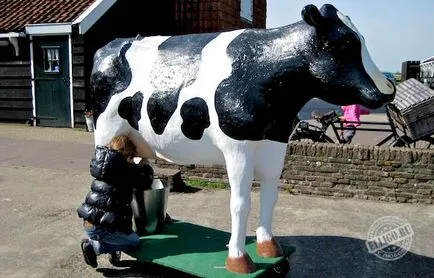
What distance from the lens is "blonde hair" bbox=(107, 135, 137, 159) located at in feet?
11.1

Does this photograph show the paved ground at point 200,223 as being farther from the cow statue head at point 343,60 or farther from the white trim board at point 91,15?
the white trim board at point 91,15

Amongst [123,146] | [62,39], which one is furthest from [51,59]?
[123,146]

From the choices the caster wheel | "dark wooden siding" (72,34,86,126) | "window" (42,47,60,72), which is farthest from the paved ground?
"window" (42,47,60,72)

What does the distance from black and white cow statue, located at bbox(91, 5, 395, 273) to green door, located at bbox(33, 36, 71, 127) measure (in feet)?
26.7

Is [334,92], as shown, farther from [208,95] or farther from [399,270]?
[399,270]

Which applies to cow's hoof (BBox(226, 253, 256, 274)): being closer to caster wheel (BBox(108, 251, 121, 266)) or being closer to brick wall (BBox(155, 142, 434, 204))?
caster wheel (BBox(108, 251, 121, 266))

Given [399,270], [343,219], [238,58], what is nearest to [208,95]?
[238,58]

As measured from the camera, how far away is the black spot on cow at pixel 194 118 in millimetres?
3004

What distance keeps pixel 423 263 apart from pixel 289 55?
214 cm

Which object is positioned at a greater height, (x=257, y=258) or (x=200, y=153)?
(x=200, y=153)

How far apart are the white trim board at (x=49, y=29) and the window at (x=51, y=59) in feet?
1.42

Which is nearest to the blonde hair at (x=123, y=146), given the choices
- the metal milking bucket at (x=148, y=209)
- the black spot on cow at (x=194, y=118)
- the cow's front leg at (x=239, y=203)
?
the metal milking bucket at (x=148, y=209)

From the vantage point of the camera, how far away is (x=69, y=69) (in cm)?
1095

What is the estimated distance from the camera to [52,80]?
1120 centimetres
